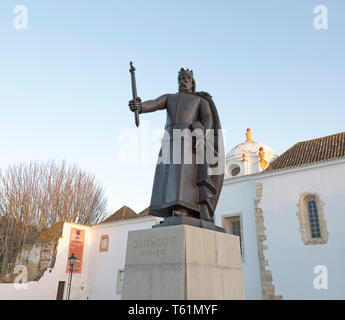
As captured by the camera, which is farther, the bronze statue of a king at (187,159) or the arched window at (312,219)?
the arched window at (312,219)

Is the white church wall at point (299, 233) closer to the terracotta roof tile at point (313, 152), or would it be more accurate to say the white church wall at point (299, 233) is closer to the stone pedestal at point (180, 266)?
the terracotta roof tile at point (313, 152)

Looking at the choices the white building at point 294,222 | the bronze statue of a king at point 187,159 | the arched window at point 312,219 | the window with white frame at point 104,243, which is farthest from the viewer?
the window with white frame at point 104,243

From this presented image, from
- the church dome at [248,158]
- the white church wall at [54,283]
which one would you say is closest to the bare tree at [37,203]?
the white church wall at [54,283]

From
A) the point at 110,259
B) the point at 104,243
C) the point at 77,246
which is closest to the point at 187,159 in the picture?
the point at 110,259

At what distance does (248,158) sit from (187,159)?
2207 centimetres

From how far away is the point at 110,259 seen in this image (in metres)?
21.2

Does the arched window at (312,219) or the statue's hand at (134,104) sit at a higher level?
the arched window at (312,219)

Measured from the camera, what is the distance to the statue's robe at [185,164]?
12.8 feet

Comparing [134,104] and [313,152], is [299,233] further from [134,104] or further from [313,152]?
[134,104]

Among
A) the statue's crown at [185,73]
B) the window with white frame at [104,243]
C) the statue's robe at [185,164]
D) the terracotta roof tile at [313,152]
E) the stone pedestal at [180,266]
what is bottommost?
the stone pedestal at [180,266]

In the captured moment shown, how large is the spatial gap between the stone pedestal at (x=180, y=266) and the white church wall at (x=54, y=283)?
1773cm

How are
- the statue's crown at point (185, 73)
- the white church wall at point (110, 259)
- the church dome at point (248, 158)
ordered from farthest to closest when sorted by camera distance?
the church dome at point (248, 158), the white church wall at point (110, 259), the statue's crown at point (185, 73)
